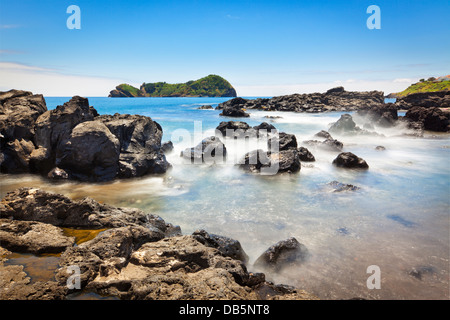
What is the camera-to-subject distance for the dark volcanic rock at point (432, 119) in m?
28.9

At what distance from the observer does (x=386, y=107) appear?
33.2 metres

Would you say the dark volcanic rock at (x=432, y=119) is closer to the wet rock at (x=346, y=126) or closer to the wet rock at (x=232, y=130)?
the wet rock at (x=346, y=126)

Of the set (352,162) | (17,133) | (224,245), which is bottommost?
(224,245)

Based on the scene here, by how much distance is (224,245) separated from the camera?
5.88m

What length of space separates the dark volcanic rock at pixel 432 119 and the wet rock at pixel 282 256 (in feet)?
106

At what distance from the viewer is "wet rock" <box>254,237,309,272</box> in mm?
5727

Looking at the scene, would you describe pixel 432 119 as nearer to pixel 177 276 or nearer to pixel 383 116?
pixel 383 116

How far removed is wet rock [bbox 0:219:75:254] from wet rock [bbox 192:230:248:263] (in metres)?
2.73

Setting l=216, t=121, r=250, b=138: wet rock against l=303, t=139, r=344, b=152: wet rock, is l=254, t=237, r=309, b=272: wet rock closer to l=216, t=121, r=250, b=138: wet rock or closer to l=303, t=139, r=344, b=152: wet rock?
l=303, t=139, r=344, b=152: wet rock

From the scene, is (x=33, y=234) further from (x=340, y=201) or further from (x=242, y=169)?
(x=242, y=169)

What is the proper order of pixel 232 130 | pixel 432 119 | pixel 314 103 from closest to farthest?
pixel 232 130 < pixel 432 119 < pixel 314 103

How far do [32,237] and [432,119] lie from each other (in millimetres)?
37591

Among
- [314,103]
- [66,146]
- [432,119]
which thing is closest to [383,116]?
[432,119]

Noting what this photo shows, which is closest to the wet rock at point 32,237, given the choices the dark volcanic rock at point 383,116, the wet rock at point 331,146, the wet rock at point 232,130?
the wet rock at point 331,146
